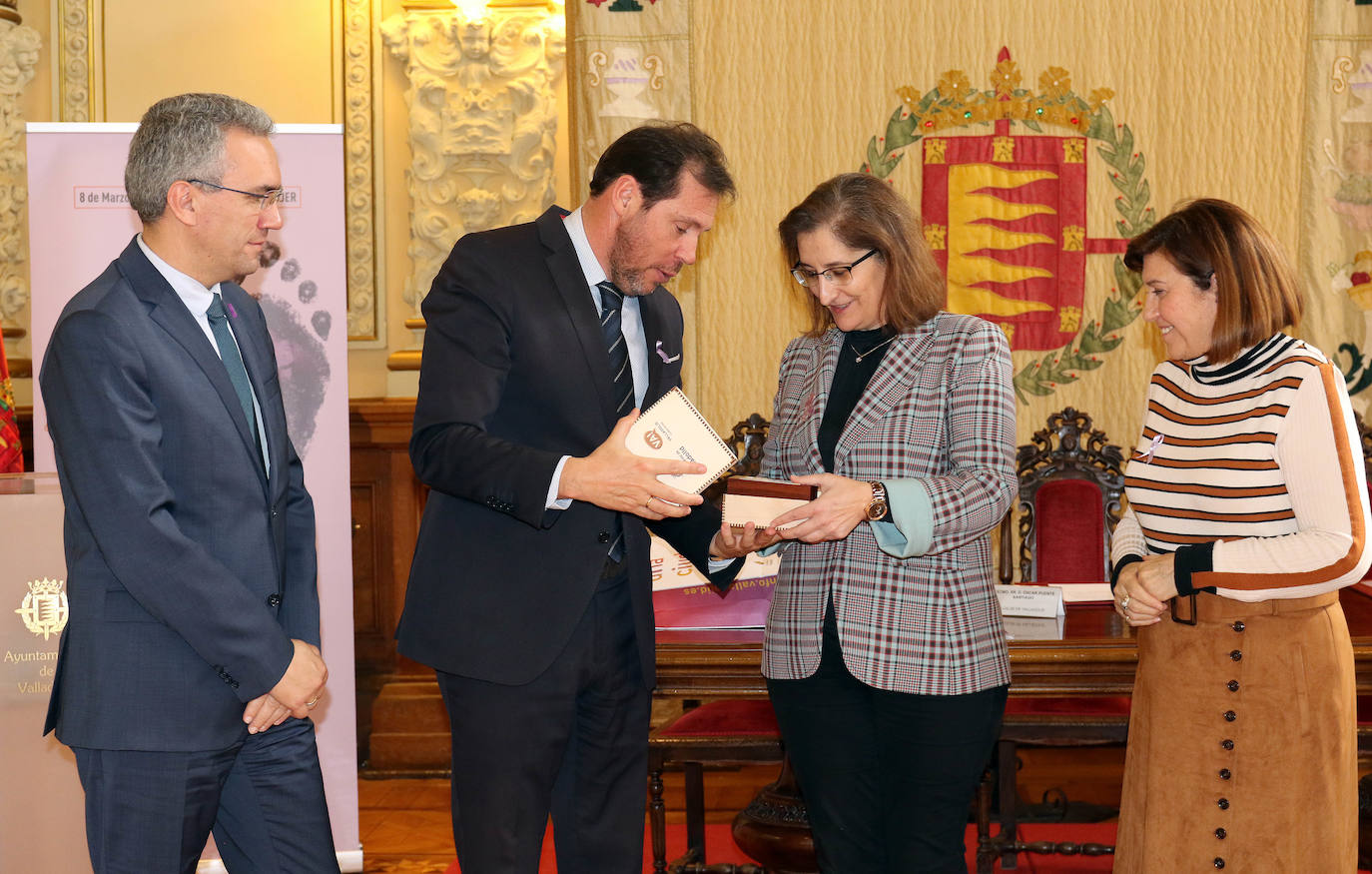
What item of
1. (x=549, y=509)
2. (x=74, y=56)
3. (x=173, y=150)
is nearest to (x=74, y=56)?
(x=74, y=56)

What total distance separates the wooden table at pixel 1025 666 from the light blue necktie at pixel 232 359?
4.32ft

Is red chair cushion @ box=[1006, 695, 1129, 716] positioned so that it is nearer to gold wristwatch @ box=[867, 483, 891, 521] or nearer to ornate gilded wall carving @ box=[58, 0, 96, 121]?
gold wristwatch @ box=[867, 483, 891, 521]

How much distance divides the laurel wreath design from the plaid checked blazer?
8.79 feet

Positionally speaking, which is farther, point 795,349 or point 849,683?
point 795,349

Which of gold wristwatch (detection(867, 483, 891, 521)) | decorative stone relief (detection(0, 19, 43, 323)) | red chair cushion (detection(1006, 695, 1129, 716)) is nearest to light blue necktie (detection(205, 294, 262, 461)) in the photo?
gold wristwatch (detection(867, 483, 891, 521))

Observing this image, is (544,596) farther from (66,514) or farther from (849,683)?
(66,514)

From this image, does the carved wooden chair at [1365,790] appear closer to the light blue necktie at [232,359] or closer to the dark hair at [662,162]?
the dark hair at [662,162]

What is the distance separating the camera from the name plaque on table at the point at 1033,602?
325 centimetres

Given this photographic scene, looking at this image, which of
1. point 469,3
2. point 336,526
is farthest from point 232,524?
point 469,3

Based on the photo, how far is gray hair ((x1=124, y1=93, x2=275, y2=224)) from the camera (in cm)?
196

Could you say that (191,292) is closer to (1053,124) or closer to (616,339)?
(616,339)

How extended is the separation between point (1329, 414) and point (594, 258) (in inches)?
51.5

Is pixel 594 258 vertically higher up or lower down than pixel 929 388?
higher up

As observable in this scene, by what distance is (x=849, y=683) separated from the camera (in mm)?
2217
